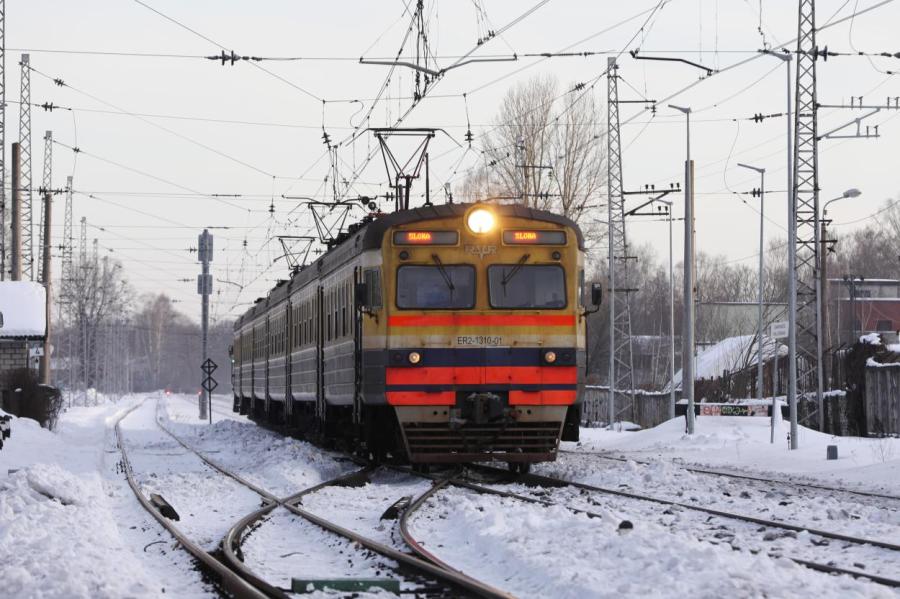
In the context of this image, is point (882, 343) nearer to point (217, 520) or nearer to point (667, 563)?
point (217, 520)

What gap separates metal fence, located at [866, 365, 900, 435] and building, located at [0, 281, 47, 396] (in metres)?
24.5

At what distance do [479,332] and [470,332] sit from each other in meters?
0.11

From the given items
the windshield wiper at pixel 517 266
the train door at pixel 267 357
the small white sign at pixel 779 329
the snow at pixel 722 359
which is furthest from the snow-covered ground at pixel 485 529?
the snow at pixel 722 359

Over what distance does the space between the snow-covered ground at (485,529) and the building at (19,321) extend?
2013 centimetres

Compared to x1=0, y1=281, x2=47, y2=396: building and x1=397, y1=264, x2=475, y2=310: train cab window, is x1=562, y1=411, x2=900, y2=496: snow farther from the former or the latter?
x1=0, y1=281, x2=47, y2=396: building

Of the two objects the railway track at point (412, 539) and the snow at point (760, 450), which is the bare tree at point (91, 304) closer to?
the snow at point (760, 450)

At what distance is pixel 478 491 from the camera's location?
49.1 ft

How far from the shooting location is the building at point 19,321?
4169 centimetres

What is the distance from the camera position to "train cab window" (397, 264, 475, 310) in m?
16.6

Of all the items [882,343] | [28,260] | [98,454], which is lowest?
[98,454]

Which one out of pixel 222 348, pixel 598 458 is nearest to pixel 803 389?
pixel 598 458

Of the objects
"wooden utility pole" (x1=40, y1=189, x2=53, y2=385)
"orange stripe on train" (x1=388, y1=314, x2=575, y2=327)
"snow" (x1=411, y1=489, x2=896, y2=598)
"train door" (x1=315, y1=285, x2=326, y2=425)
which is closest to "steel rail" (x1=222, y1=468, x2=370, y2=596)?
"snow" (x1=411, y1=489, x2=896, y2=598)

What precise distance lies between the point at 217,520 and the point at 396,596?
19.4 ft

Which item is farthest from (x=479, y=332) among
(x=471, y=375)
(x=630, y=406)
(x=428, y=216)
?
(x=630, y=406)
